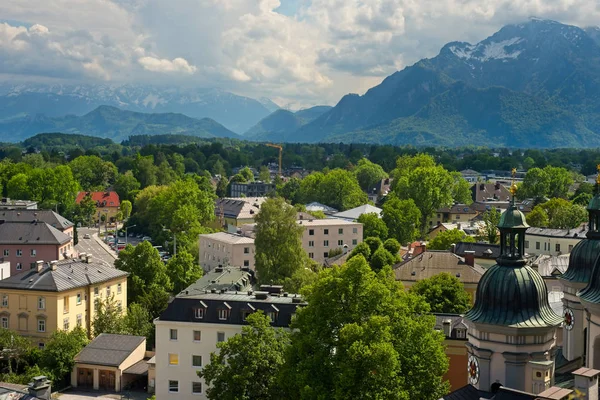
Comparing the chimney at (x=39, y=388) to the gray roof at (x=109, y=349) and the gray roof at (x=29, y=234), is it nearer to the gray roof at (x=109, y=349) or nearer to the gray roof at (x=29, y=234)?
the gray roof at (x=109, y=349)

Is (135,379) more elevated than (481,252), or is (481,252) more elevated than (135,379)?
(481,252)

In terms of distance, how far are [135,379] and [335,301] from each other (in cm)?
2538

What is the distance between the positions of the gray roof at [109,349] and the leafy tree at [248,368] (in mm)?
17714

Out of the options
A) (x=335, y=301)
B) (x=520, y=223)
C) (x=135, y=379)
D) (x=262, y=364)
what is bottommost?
(x=135, y=379)

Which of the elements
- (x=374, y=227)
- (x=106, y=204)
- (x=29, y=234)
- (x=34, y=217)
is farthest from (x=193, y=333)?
(x=106, y=204)

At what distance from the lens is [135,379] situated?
61.2 m

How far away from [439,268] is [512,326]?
44991mm

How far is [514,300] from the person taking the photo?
32156 millimetres

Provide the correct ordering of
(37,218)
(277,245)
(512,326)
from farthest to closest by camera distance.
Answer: (37,218) → (277,245) → (512,326)

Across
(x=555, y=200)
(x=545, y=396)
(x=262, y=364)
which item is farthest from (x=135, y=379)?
(x=555, y=200)

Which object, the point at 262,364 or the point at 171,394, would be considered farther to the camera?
the point at 171,394

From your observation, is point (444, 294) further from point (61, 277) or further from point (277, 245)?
point (61, 277)

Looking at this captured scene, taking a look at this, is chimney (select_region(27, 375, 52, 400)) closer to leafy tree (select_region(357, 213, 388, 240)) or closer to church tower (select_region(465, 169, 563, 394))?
church tower (select_region(465, 169, 563, 394))

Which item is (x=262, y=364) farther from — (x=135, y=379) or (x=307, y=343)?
(x=135, y=379)
